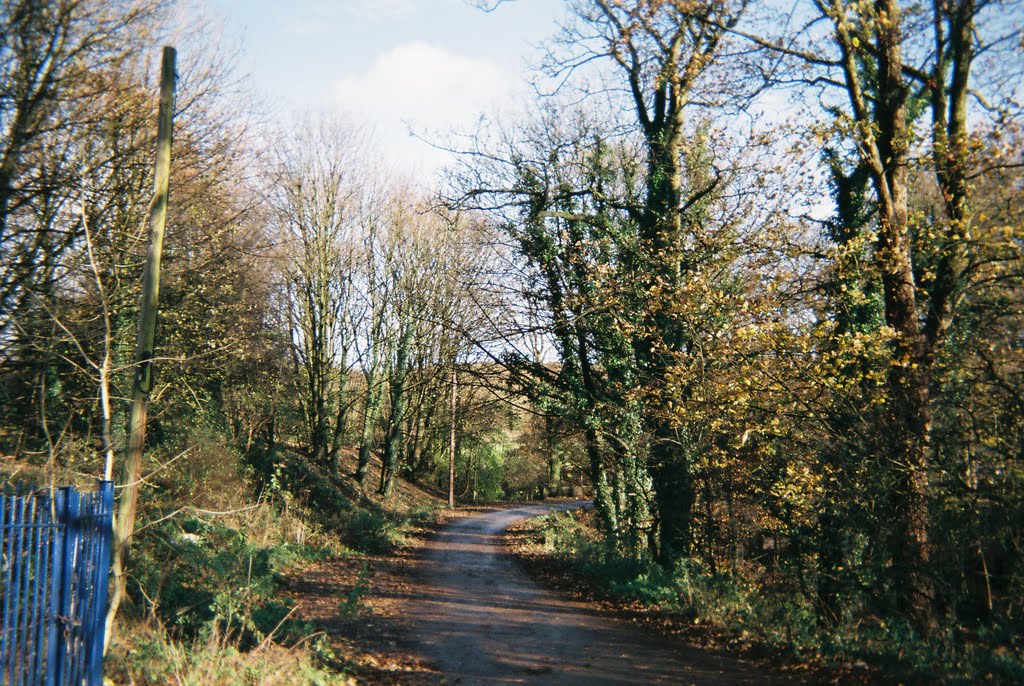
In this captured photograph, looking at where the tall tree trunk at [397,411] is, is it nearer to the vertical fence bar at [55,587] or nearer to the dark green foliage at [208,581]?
the dark green foliage at [208,581]

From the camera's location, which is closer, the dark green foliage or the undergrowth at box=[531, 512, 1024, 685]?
the undergrowth at box=[531, 512, 1024, 685]

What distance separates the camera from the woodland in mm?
9312

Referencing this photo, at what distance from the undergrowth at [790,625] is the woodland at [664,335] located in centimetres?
6

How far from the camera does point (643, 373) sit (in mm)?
15297

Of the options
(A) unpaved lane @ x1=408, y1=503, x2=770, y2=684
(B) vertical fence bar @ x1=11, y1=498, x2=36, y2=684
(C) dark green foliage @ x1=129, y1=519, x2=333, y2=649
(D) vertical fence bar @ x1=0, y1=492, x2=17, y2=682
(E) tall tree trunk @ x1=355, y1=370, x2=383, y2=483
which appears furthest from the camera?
(E) tall tree trunk @ x1=355, y1=370, x2=383, y2=483

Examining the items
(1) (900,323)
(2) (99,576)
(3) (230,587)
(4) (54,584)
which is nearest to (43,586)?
(4) (54,584)

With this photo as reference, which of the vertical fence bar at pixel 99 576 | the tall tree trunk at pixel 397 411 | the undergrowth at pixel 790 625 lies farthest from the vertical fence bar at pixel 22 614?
the tall tree trunk at pixel 397 411

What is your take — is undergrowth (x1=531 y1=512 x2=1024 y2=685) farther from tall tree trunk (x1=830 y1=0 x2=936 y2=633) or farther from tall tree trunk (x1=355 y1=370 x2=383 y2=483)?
tall tree trunk (x1=355 y1=370 x2=383 y2=483)

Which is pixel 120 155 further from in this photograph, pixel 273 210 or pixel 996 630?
pixel 996 630

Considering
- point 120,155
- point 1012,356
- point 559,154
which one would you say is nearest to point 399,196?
point 559,154

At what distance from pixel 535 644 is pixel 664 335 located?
304 inches

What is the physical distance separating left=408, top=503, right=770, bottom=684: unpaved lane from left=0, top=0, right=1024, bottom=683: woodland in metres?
1.32

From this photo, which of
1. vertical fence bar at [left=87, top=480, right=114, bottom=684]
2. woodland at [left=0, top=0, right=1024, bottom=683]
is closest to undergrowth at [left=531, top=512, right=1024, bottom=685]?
woodland at [left=0, top=0, right=1024, bottom=683]

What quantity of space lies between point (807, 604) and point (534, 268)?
10.6 m
